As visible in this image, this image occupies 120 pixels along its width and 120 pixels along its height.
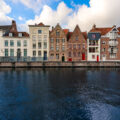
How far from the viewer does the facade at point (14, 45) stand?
47156 millimetres

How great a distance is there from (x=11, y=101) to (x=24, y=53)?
126 ft

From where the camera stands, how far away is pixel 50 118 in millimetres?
8836

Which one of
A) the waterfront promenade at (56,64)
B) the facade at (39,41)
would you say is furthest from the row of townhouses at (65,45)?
the waterfront promenade at (56,64)

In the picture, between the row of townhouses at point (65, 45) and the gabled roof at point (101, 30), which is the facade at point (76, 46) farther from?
the gabled roof at point (101, 30)

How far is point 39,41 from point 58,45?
8527mm

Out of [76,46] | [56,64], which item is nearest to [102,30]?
[76,46]

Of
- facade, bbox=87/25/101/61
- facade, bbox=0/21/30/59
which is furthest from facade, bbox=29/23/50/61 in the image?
facade, bbox=87/25/101/61

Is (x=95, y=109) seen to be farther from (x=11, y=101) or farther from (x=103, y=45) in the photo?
(x=103, y=45)

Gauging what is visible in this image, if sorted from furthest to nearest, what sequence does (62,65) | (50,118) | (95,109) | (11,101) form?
(62,65), (11,101), (95,109), (50,118)

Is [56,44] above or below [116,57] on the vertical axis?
above

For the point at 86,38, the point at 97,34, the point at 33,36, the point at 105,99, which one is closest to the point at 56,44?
the point at 33,36

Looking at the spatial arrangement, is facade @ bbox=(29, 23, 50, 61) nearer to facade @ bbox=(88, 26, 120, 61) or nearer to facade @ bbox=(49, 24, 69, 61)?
facade @ bbox=(49, 24, 69, 61)

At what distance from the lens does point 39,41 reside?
48.7 metres

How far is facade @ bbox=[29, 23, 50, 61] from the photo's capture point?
48.1 metres
